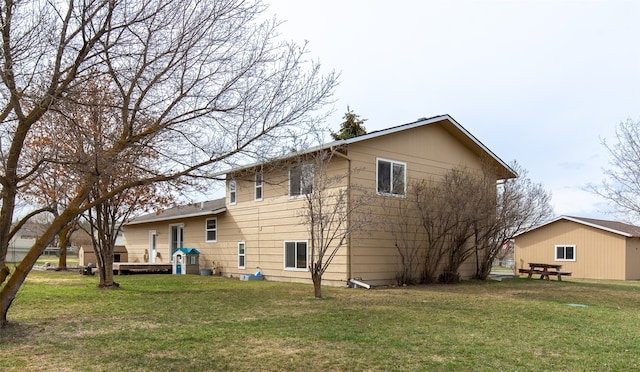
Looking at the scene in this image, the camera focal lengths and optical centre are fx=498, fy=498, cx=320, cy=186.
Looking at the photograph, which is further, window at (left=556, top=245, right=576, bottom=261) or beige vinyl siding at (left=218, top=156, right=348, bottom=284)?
window at (left=556, top=245, right=576, bottom=261)

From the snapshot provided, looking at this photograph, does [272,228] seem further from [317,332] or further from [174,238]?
[317,332]

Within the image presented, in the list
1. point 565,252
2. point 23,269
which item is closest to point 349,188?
point 23,269

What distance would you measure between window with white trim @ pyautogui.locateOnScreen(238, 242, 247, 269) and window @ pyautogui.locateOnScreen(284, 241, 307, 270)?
2.62m

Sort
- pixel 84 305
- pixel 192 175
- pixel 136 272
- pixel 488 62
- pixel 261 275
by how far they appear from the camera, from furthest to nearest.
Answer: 1. pixel 136 272
2. pixel 261 275
3. pixel 488 62
4. pixel 84 305
5. pixel 192 175

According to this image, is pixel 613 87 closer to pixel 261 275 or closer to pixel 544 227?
pixel 261 275

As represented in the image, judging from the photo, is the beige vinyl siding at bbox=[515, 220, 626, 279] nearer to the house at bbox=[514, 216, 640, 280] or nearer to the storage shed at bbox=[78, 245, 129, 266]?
the house at bbox=[514, 216, 640, 280]

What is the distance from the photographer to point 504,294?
12984 millimetres

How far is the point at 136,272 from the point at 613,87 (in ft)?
62.5

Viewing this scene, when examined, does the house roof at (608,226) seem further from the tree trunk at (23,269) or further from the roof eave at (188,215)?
the tree trunk at (23,269)

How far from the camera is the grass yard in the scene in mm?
5613

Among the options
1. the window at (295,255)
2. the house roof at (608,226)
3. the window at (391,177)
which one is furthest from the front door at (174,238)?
the house roof at (608,226)

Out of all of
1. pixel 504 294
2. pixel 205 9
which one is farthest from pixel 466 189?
pixel 205 9

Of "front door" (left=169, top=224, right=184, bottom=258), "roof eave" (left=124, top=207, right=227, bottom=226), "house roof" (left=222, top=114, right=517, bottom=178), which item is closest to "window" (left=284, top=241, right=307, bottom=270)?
"house roof" (left=222, top=114, right=517, bottom=178)

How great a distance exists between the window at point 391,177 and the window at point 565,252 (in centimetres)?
1361
